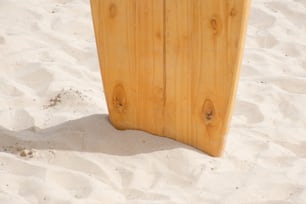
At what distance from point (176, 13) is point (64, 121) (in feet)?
2.33

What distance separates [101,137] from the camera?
245 cm

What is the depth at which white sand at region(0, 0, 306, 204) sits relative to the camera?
7.04 ft

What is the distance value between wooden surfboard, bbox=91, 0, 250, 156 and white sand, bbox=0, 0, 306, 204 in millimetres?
85

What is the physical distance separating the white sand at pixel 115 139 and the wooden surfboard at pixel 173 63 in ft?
0.28

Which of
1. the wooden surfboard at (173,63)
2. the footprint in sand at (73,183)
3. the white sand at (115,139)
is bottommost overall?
the white sand at (115,139)

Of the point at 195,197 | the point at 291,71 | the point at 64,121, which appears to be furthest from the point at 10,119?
the point at 291,71

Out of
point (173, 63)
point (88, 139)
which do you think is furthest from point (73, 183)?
point (173, 63)

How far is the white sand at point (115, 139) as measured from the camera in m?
2.15

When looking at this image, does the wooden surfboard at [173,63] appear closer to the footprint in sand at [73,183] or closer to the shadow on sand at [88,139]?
the shadow on sand at [88,139]

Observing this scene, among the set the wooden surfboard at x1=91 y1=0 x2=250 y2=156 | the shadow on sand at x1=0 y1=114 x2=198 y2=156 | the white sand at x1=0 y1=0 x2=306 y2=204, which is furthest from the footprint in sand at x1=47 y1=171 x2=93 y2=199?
the wooden surfboard at x1=91 y1=0 x2=250 y2=156

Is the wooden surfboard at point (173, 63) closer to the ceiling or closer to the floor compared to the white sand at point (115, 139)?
closer to the ceiling

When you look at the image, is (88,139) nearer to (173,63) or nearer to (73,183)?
(73,183)

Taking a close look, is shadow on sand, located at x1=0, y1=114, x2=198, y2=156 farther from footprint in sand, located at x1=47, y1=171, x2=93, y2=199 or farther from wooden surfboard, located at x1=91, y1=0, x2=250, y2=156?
footprint in sand, located at x1=47, y1=171, x2=93, y2=199

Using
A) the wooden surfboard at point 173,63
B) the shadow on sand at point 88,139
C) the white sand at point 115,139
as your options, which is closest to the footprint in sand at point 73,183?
the white sand at point 115,139
